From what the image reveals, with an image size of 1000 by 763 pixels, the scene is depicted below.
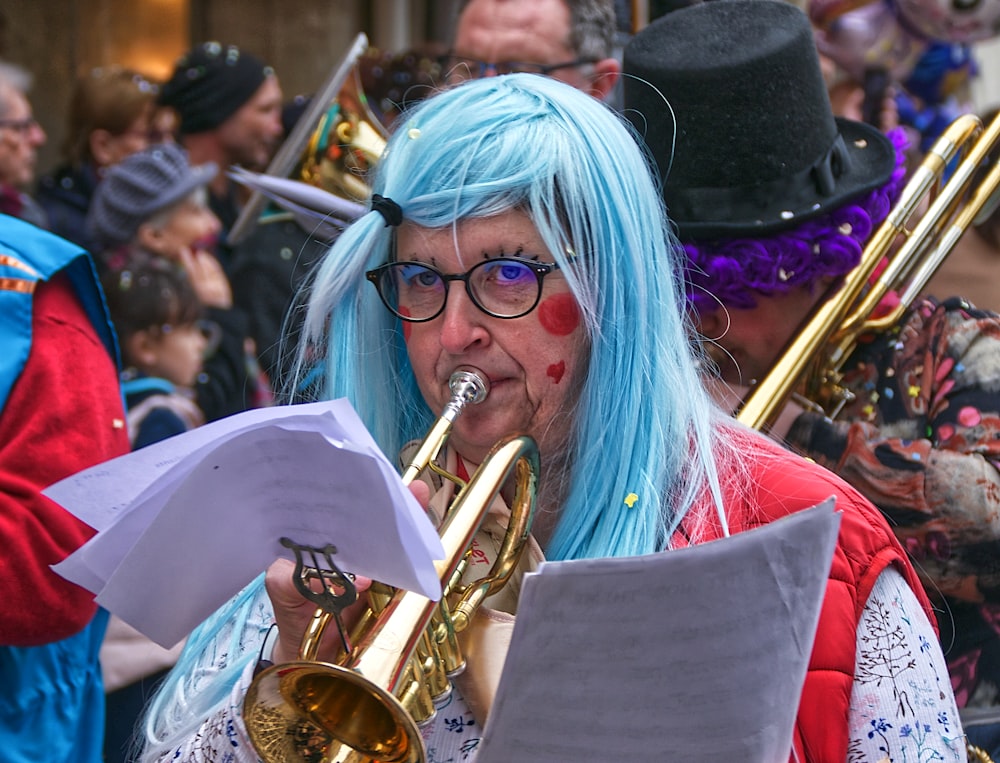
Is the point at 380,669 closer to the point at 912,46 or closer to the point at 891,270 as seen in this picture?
the point at 891,270

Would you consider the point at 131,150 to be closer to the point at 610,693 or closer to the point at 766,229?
the point at 766,229

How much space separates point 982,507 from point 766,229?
600mm

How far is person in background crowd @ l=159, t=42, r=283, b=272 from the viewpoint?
4969mm

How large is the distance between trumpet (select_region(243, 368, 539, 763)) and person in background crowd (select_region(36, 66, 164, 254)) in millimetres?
3517

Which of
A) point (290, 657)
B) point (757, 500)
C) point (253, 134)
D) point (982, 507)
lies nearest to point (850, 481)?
point (982, 507)

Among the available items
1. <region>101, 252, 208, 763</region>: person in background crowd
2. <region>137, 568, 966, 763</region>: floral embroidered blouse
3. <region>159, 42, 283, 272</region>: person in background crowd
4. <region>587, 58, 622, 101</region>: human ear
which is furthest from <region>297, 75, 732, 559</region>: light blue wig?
<region>159, 42, 283, 272</region>: person in background crowd

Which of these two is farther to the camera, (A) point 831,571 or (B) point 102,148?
(B) point 102,148

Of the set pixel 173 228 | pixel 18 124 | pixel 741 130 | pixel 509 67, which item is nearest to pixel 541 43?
pixel 509 67

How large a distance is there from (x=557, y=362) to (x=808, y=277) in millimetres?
747

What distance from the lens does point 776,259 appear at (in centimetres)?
236

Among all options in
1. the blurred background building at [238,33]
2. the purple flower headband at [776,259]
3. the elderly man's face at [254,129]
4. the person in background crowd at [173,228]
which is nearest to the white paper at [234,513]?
the purple flower headband at [776,259]

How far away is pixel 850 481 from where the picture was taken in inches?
92.3

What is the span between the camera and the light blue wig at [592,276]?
5.86 feet

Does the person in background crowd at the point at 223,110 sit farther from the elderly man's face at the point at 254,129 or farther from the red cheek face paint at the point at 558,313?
the red cheek face paint at the point at 558,313
